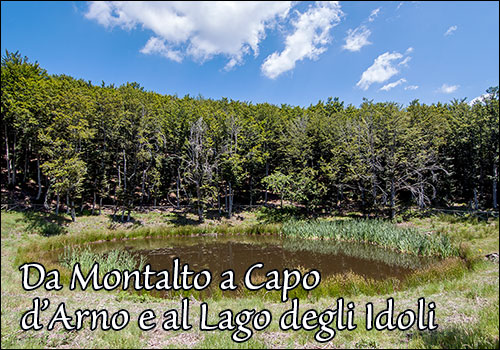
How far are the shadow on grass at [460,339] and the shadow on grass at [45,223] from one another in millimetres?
28863

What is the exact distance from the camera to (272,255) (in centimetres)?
1939

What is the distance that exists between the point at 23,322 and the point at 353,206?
1586 inches

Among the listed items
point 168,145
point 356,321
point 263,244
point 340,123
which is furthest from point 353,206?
point 356,321

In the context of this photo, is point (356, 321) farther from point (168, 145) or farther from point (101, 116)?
point (168, 145)

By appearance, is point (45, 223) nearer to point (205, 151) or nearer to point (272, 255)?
point (205, 151)

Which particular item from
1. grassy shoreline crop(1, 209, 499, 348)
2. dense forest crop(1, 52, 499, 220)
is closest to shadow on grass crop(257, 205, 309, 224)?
dense forest crop(1, 52, 499, 220)

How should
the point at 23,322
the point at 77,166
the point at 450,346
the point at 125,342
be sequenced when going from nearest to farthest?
the point at 450,346
the point at 125,342
the point at 23,322
the point at 77,166

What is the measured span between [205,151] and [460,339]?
1271 inches

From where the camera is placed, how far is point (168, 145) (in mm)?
41438

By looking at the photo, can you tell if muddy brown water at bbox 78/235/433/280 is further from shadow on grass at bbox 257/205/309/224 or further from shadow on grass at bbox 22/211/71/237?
shadow on grass at bbox 257/205/309/224

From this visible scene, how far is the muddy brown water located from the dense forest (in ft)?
33.9

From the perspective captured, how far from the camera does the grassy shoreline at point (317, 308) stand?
620 cm

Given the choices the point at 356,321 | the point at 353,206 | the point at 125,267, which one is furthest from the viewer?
the point at 353,206

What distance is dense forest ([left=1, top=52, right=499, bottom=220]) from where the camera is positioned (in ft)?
92.8
